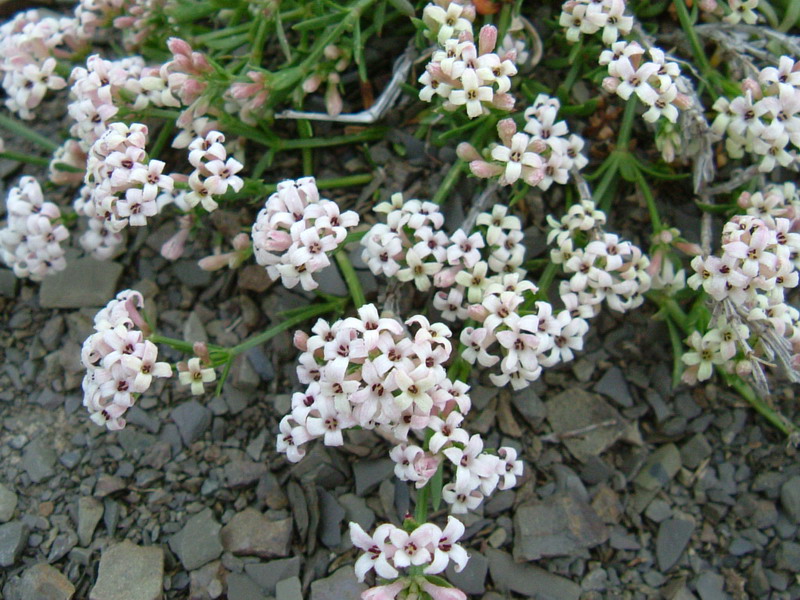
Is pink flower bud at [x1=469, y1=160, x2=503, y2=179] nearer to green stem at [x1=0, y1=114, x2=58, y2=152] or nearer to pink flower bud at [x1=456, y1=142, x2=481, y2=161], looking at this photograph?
pink flower bud at [x1=456, y1=142, x2=481, y2=161]

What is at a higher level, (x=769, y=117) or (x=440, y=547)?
(x=769, y=117)

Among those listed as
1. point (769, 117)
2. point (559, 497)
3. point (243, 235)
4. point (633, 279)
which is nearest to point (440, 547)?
point (559, 497)

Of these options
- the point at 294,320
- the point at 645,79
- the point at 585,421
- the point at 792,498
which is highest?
the point at 645,79

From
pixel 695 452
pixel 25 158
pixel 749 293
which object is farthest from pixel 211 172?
pixel 695 452

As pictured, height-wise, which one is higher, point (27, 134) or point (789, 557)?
point (27, 134)

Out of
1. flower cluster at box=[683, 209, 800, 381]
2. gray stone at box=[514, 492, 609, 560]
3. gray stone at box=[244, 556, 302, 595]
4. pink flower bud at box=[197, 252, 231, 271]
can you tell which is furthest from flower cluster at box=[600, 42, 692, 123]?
gray stone at box=[244, 556, 302, 595]

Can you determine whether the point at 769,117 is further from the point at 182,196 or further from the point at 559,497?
the point at 182,196

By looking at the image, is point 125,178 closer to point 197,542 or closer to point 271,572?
point 197,542

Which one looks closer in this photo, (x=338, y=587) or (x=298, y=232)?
(x=298, y=232)
